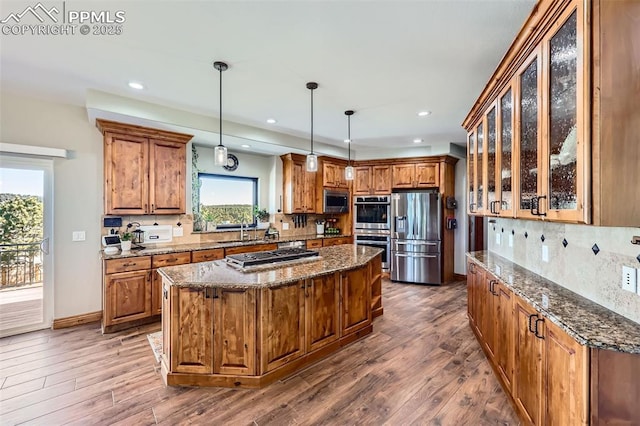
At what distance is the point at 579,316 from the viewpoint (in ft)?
5.10

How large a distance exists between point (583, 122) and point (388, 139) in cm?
429

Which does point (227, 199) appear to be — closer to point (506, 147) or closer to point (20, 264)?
point (20, 264)

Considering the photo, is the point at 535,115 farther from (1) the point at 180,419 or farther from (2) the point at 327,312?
(1) the point at 180,419

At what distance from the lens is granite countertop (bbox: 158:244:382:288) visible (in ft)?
7.55

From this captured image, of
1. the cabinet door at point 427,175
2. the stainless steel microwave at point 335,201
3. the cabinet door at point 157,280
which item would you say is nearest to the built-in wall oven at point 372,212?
the stainless steel microwave at point 335,201

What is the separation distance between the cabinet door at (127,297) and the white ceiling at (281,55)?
7.03 ft

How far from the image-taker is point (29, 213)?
3.48m

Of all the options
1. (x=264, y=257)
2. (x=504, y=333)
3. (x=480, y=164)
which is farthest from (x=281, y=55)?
(x=504, y=333)

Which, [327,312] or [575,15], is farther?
[327,312]

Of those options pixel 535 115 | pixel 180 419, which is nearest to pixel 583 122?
pixel 535 115

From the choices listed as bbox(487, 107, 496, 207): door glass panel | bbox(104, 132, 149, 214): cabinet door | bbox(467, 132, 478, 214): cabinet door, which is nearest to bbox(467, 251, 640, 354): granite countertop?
bbox(487, 107, 496, 207): door glass panel

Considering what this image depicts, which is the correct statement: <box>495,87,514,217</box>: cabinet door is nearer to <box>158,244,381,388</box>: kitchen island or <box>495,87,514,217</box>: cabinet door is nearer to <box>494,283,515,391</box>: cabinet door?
<box>494,283,515,391</box>: cabinet door

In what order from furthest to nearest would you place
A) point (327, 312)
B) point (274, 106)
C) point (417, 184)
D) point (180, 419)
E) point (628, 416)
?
1. point (417, 184)
2. point (274, 106)
3. point (327, 312)
4. point (180, 419)
5. point (628, 416)

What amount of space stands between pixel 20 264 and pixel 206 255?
205 centimetres
